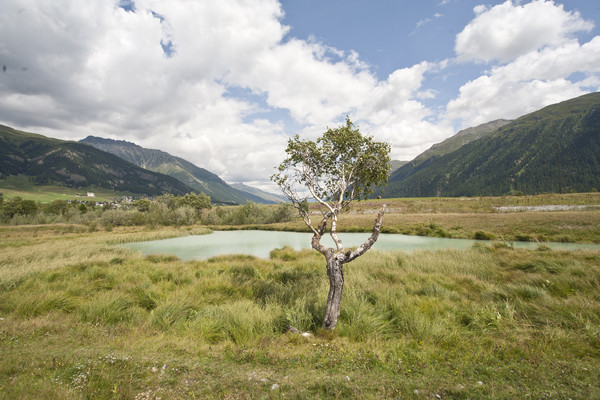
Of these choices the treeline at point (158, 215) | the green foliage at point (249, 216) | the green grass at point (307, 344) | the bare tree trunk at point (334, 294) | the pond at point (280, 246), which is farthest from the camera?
the green foliage at point (249, 216)

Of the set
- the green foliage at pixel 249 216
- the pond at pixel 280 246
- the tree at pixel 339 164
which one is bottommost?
the pond at pixel 280 246

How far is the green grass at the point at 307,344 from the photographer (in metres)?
4.21

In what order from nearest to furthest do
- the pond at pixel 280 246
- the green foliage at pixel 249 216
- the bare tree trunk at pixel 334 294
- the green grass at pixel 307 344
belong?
1. the green grass at pixel 307 344
2. the bare tree trunk at pixel 334 294
3. the pond at pixel 280 246
4. the green foliage at pixel 249 216

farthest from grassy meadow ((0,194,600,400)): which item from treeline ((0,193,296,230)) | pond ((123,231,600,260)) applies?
treeline ((0,193,296,230))

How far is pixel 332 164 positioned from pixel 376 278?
21.3ft

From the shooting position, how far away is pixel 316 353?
551 centimetres

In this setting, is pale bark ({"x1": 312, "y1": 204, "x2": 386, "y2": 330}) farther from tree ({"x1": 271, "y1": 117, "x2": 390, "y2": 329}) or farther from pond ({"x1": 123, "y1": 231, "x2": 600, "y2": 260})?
pond ({"x1": 123, "y1": 231, "x2": 600, "y2": 260})

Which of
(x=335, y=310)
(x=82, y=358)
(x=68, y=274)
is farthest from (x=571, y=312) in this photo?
(x=68, y=274)

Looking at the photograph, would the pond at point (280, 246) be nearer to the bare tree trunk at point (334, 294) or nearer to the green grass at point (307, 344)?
the green grass at point (307, 344)

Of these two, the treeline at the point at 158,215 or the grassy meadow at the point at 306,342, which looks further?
the treeline at the point at 158,215

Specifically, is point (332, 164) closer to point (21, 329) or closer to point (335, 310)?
point (335, 310)

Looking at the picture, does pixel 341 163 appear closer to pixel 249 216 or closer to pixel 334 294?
pixel 334 294

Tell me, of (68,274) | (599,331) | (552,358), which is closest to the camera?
(552,358)

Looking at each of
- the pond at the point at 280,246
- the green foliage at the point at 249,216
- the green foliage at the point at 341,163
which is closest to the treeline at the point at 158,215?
the green foliage at the point at 249,216
